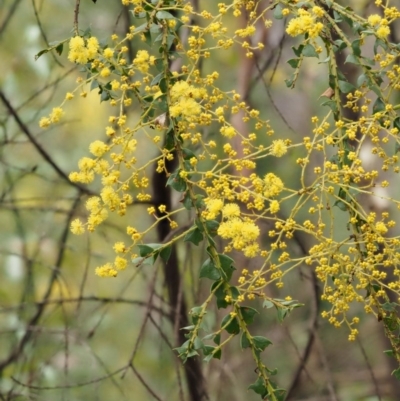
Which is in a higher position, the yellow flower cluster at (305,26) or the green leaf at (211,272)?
the yellow flower cluster at (305,26)

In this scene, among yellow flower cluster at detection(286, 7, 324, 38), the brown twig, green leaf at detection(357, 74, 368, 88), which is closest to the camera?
yellow flower cluster at detection(286, 7, 324, 38)

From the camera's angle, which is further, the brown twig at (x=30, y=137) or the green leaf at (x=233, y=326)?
the brown twig at (x=30, y=137)

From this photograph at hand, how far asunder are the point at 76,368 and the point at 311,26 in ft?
5.66

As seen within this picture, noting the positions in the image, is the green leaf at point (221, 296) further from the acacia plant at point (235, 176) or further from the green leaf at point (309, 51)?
the green leaf at point (309, 51)

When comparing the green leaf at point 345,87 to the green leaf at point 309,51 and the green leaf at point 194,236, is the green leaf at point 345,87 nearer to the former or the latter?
the green leaf at point 309,51

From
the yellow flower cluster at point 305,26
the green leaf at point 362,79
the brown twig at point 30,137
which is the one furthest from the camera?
the brown twig at point 30,137

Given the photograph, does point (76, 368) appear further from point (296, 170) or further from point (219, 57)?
point (219, 57)

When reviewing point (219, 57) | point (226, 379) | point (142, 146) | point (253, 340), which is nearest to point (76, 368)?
point (226, 379)

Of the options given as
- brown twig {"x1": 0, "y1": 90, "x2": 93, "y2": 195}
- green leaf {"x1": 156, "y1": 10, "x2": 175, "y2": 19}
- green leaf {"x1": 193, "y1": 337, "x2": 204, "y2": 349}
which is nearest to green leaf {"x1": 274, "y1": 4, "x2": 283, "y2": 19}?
green leaf {"x1": 156, "y1": 10, "x2": 175, "y2": 19}

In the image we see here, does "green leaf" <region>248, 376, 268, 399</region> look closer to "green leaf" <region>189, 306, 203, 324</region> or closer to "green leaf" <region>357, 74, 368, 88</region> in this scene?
"green leaf" <region>189, 306, 203, 324</region>

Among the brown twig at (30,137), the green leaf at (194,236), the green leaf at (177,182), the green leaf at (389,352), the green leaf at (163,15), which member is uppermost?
the brown twig at (30,137)

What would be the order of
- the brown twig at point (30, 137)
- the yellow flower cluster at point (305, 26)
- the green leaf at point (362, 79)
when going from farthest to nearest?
the brown twig at point (30, 137) → the green leaf at point (362, 79) → the yellow flower cluster at point (305, 26)

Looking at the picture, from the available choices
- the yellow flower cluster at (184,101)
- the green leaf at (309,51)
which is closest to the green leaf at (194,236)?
the yellow flower cluster at (184,101)

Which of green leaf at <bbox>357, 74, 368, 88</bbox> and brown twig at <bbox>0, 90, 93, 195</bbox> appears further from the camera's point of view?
brown twig at <bbox>0, 90, 93, 195</bbox>
